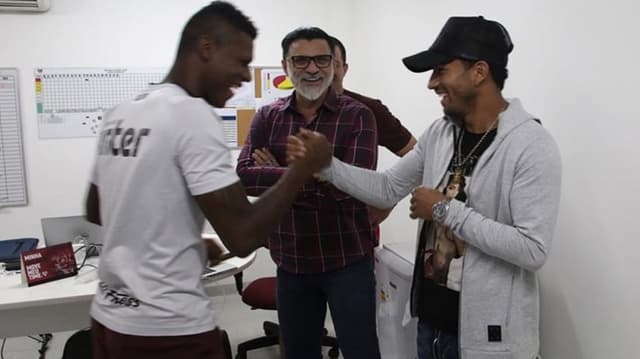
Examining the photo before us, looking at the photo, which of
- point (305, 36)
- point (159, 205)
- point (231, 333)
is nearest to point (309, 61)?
point (305, 36)

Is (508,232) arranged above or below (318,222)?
above

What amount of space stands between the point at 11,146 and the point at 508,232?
3815mm

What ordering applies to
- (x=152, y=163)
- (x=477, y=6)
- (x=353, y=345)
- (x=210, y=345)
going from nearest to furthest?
1. (x=152, y=163)
2. (x=210, y=345)
3. (x=353, y=345)
4. (x=477, y=6)

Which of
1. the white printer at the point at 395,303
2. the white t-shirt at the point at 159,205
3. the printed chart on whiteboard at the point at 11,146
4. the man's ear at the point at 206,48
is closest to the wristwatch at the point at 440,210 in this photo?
the white t-shirt at the point at 159,205

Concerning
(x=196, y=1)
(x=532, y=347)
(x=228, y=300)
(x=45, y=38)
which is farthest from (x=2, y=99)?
(x=532, y=347)

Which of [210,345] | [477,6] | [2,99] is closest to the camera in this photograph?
[210,345]

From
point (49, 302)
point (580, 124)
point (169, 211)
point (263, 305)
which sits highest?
point (580, 124)

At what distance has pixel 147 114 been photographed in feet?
3.49

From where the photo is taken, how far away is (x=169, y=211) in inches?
42.1

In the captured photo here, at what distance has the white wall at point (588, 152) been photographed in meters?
1.71

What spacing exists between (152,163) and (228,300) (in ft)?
11.0

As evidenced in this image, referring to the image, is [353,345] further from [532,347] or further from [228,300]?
[228,300]

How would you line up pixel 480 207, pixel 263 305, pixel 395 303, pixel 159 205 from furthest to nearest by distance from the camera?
pixel 263 305 < pixel 395 303 < pixel 480 207 < pixel 159 205

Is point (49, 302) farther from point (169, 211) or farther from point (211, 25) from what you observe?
point (211, 25)
